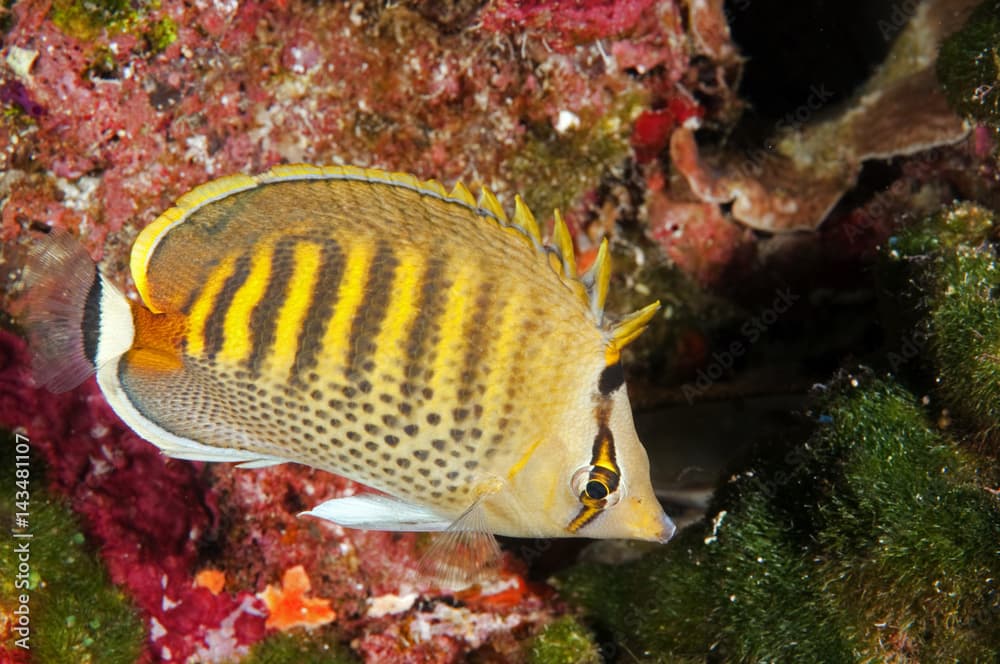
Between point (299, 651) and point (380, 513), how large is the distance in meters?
1.81

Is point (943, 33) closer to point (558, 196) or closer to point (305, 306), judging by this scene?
point (558, 196)

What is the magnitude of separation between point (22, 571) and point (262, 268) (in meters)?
1.97

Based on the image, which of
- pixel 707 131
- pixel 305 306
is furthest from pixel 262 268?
pixel 707 131

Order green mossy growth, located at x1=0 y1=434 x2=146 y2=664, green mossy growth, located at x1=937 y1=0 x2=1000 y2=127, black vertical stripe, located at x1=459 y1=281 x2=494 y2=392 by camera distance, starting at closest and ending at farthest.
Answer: black vertical stripe, located at x1=459 y1=281 x2=494 y2=392, green mossy growth, located at x1=0 y1=434 x2=146 y2=664, green mossy growth, located at x1=937 y1=0 x2=1000 y2=127

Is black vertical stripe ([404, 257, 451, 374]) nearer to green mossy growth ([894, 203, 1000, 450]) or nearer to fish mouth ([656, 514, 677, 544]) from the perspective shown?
fish mouth ([656, 514, 677, 544])

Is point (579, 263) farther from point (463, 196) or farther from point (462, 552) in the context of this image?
point (462, 552)

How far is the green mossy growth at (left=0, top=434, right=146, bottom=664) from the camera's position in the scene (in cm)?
295

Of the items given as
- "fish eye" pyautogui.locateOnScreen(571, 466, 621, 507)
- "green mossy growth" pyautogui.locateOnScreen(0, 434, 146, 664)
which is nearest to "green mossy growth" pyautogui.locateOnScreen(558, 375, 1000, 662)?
"fish eye" pyautogui.locateOnScreen(571, 466, 621, 507)

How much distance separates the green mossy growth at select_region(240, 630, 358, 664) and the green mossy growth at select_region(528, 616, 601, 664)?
97cm

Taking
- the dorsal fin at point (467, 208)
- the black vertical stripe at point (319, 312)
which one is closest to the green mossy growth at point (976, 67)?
the dorsal fin at point (467, 208)

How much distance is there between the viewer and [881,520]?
253 cm

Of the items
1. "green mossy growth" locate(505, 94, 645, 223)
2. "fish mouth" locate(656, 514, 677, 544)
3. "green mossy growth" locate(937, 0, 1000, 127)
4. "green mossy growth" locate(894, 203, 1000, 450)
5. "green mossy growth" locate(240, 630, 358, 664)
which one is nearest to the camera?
"fish mouth" locate(656, 514, 677, 544)

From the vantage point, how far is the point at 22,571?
2.95 m

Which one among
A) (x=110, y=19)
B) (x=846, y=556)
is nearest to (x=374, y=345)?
(x=846, y=556)
